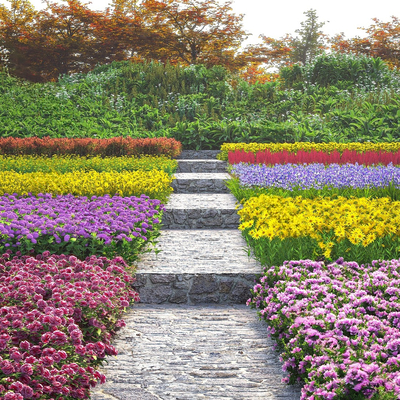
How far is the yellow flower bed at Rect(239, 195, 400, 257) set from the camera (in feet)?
17.2

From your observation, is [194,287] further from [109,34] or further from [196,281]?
[109,34]

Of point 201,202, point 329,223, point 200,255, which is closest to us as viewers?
point 329,223

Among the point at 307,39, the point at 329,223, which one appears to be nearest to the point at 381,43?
the point at 307,39

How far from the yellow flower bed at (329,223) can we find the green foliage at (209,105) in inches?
358

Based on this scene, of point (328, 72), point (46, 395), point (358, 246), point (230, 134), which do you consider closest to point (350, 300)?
point (358, 246)

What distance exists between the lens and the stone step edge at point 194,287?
5.22 meters

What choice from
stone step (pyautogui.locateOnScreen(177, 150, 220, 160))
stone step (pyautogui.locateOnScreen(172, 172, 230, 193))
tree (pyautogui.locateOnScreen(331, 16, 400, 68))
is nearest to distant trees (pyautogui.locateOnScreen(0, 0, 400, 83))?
tree (pyautogui.locateOnScreen(331, 16, 400, 68))

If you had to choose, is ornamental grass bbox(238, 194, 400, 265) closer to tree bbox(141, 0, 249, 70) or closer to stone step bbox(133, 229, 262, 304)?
stone step bbox(133, 229, 262, 304)

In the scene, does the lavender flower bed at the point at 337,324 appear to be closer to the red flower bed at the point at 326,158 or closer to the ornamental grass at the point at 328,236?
the ornamental grass at the point at 328,236

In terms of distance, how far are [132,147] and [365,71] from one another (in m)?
14.6

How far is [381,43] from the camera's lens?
2836 centimetres

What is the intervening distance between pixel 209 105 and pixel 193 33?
9101 millimetres

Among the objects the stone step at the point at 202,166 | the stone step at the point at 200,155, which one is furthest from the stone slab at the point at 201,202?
the stone step at the point at 200,155

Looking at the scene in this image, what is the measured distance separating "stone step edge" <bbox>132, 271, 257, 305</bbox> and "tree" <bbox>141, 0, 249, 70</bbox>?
74.0 ft
